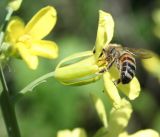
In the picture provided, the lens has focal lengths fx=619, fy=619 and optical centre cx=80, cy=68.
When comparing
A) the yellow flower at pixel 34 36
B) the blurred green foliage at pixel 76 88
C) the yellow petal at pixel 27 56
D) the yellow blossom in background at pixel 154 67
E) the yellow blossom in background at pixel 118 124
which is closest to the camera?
the yellow petal at pixel 27 56

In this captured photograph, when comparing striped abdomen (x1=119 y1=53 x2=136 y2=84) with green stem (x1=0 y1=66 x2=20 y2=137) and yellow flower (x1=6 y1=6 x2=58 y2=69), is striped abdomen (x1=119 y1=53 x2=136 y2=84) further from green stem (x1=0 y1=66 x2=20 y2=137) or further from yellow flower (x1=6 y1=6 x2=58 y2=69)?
green stem (x1=0 y1=66 x2=20 y2=137)

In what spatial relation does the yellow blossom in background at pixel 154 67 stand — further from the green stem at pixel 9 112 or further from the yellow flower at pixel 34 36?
the green stem at pixel 9 112

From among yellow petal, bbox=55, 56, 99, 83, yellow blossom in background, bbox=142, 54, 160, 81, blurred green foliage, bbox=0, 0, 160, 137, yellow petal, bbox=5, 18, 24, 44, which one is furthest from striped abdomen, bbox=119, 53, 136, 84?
blurred green foliage, bbox=0, 0, 160, 137

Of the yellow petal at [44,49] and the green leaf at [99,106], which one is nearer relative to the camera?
the yellow petal at [44,49]

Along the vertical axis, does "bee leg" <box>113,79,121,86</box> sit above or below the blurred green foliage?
above

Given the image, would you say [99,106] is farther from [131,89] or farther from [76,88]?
[76,88]

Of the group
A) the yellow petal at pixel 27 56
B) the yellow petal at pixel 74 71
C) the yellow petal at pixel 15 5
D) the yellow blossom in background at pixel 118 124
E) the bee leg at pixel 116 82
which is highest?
the yellow petal at pixel 15 5

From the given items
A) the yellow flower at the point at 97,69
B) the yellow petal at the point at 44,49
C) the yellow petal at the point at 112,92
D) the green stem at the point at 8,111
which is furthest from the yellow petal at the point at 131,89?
the green stem at the point at 8,111

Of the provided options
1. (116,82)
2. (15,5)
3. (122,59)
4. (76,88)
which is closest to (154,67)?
(76,88)
